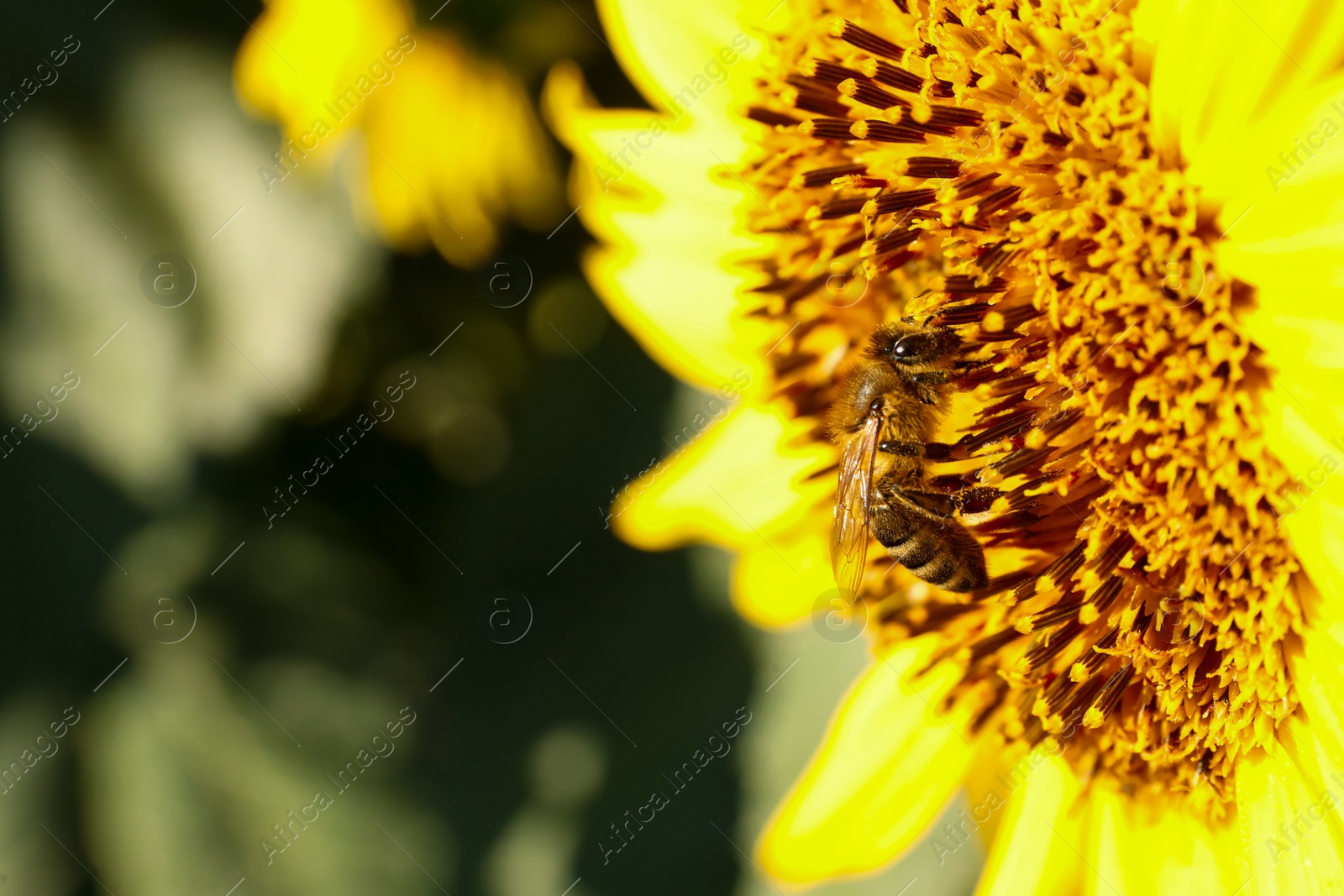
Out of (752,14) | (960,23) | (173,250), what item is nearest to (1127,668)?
(960,23)

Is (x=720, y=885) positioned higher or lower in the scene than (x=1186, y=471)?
lower

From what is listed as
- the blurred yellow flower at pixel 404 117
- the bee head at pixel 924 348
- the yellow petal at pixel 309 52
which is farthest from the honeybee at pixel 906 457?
the yellow petal at pixel 309 52

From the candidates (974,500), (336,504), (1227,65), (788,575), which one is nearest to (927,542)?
(974,500)

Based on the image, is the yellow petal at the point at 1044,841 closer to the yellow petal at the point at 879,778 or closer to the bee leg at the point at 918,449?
the yellow petal at the point at 879,778

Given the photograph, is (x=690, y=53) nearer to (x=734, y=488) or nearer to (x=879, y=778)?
(x=734, y=488)

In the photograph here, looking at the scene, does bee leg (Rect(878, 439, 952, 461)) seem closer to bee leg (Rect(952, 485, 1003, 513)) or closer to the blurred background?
bee leg (Rect(952, 485, 1003, 513))

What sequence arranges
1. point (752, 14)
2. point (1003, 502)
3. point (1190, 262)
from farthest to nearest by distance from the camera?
point (752, 14) → point (1003, 502) → point (1190, 262)

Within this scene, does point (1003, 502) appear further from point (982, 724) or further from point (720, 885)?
point (720, 885)
